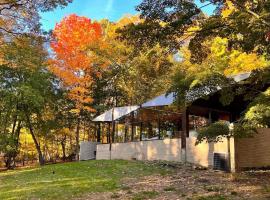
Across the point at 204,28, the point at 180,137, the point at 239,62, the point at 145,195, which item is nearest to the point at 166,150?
the point at 180,137

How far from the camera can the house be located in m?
14.9

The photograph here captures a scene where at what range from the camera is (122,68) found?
3019 centimetres

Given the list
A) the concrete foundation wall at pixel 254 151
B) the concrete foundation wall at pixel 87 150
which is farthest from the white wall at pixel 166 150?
the concrete foundation wall at pixel 87 150

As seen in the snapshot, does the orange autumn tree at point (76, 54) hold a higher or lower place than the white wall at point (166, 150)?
higher

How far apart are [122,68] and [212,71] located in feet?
62.1

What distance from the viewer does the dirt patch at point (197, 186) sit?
10.4m

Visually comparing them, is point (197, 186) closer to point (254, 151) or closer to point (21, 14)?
point (254, 151)

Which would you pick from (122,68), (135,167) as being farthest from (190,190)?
(122,68)

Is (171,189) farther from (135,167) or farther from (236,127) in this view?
(135,167)

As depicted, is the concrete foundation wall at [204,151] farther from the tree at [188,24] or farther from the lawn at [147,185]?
the tree at [188,24]

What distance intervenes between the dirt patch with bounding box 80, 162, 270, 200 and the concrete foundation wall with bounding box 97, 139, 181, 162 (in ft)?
12.6

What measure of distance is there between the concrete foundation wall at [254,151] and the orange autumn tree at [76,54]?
1614 centimetres

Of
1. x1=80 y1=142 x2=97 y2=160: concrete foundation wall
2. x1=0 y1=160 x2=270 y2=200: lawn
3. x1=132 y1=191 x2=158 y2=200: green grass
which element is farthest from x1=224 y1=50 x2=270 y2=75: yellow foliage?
x1=80 y1=142 x2=97 y2=160: concrete foundation wall

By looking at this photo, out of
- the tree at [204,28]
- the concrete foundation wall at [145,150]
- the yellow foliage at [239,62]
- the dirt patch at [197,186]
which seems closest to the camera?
the tree at [204,28]
